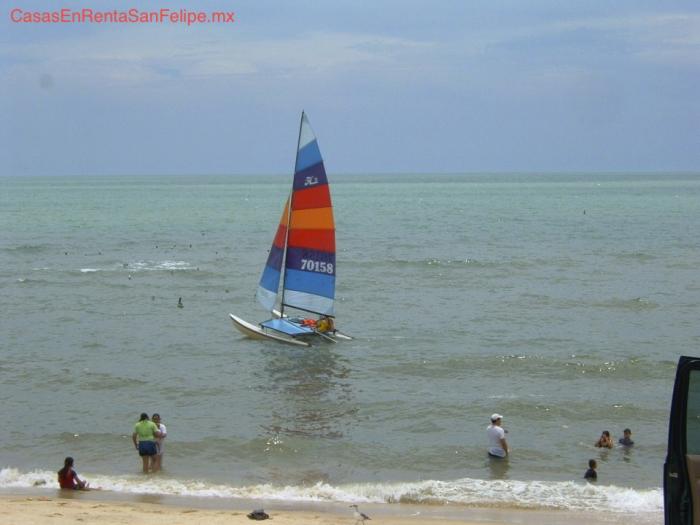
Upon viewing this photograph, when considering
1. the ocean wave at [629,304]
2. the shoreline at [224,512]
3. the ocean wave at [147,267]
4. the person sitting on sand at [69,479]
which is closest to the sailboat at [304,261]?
the ocean wave at [629,304]

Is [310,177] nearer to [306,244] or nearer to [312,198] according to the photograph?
[312,198]

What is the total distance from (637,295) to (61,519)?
105 feet

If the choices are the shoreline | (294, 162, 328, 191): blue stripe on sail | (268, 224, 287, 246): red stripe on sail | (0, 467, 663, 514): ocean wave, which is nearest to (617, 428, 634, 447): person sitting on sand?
(0, 467, 663, 514): ocean wave

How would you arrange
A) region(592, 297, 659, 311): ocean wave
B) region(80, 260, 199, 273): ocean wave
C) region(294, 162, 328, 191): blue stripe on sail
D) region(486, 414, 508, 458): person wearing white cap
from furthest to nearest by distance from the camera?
region(80, 260, 199, 273): ocean wave
region(592, 297, 659, 311): ocean wave
region(294, 162, 328, 191): blue stripe on sail
region(486, 414, 508, 458): person wearing white cap

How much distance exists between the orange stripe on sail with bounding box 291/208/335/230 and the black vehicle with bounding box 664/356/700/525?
22923 mm

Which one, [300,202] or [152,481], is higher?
[300,202]

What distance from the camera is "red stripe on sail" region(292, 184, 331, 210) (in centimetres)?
2948

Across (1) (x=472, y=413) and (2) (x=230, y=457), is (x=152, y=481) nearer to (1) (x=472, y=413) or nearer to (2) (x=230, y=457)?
(2) (x=230, y=457)

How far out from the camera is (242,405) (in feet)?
71.2

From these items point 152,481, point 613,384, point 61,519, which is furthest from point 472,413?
point 61,519

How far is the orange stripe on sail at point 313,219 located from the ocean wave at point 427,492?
48.1 ft

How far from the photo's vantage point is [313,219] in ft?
97.3

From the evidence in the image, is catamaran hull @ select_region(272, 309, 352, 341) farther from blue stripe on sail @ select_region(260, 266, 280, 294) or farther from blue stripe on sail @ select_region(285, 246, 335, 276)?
blue stripe on sail @ select_region(285, 246, 335, 276)

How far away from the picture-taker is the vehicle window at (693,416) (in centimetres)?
687
